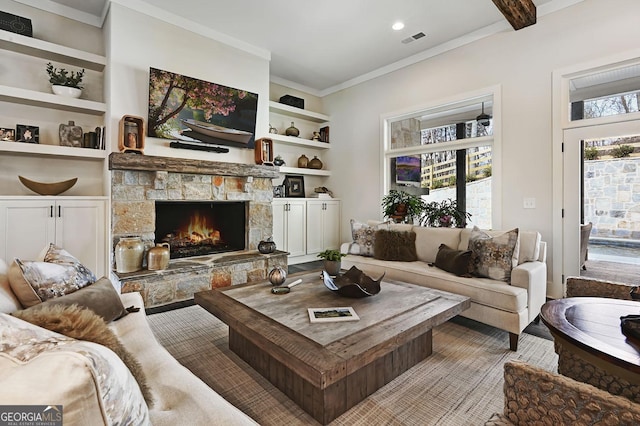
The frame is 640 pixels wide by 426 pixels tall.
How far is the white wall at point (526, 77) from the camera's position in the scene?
3.32m

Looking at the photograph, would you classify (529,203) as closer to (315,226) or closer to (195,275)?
(315,226)

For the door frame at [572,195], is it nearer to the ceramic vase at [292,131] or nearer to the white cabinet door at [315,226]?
the white cabinet door at [315,226]

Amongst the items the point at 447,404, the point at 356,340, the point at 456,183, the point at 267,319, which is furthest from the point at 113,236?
the point at 456,183

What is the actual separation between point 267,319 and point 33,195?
11.1 ft

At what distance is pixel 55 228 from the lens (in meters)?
3.38

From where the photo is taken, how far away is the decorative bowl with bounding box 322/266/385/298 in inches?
88.9

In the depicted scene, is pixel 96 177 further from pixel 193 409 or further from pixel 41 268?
pixel 193 409

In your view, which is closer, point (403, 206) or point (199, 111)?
point (199, 111)

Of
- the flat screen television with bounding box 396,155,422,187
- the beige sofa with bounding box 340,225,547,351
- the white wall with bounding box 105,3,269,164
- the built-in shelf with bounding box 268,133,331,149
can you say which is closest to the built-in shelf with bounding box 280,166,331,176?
the built-in shelf with bounding box 268,133,331,149

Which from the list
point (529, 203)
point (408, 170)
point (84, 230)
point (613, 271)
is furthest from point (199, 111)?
point (613, 271)

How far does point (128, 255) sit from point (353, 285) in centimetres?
254

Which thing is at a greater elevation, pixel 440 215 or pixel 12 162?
pixel 12 162

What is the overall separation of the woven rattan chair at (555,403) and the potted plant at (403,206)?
3.85m

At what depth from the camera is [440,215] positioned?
464cm
